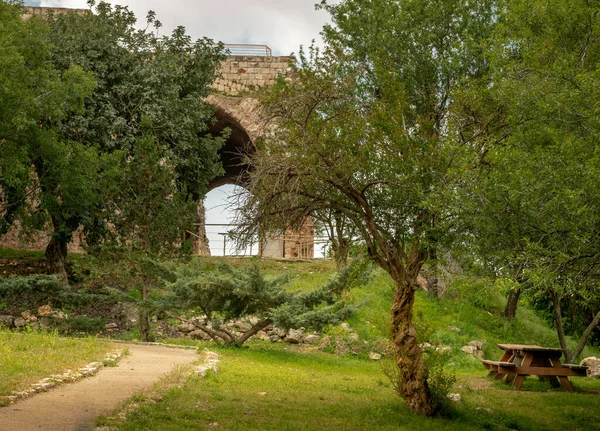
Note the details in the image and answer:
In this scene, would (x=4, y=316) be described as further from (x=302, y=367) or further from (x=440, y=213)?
(x=440, y=213)

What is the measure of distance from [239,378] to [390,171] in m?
3.62

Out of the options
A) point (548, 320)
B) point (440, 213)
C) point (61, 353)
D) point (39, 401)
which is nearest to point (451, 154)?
point (440, 213)

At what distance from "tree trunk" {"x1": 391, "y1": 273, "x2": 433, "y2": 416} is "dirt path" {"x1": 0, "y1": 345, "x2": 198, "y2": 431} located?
9.93 ft

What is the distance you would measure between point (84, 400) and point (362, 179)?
13.4 feet

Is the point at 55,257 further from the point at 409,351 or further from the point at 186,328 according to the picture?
the point at 409,351

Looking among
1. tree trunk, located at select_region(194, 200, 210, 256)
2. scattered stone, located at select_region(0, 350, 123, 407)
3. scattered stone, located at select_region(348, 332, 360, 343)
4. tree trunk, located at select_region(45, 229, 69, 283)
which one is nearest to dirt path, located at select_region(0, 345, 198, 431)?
scattered stone, located at select_region(0, 350, 123, 407)

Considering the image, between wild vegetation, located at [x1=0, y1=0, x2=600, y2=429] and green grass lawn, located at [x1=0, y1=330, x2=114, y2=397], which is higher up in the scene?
wild vegetation, located at [x1=0, y1=0, x2=600, y2=429]

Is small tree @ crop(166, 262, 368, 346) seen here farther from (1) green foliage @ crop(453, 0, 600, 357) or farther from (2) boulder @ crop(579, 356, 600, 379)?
(2) boulder @ crop(579, 356, 600, 379)

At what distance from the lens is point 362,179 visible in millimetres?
9398

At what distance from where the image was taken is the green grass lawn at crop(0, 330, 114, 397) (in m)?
8.51

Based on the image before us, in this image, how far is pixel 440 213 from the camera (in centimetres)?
888

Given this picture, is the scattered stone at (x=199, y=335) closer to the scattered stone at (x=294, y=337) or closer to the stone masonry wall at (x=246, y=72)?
the scattered stone at (x=294, y=337)

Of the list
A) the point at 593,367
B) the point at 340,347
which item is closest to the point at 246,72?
the point at 340,347

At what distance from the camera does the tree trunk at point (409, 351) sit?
8805 mm
